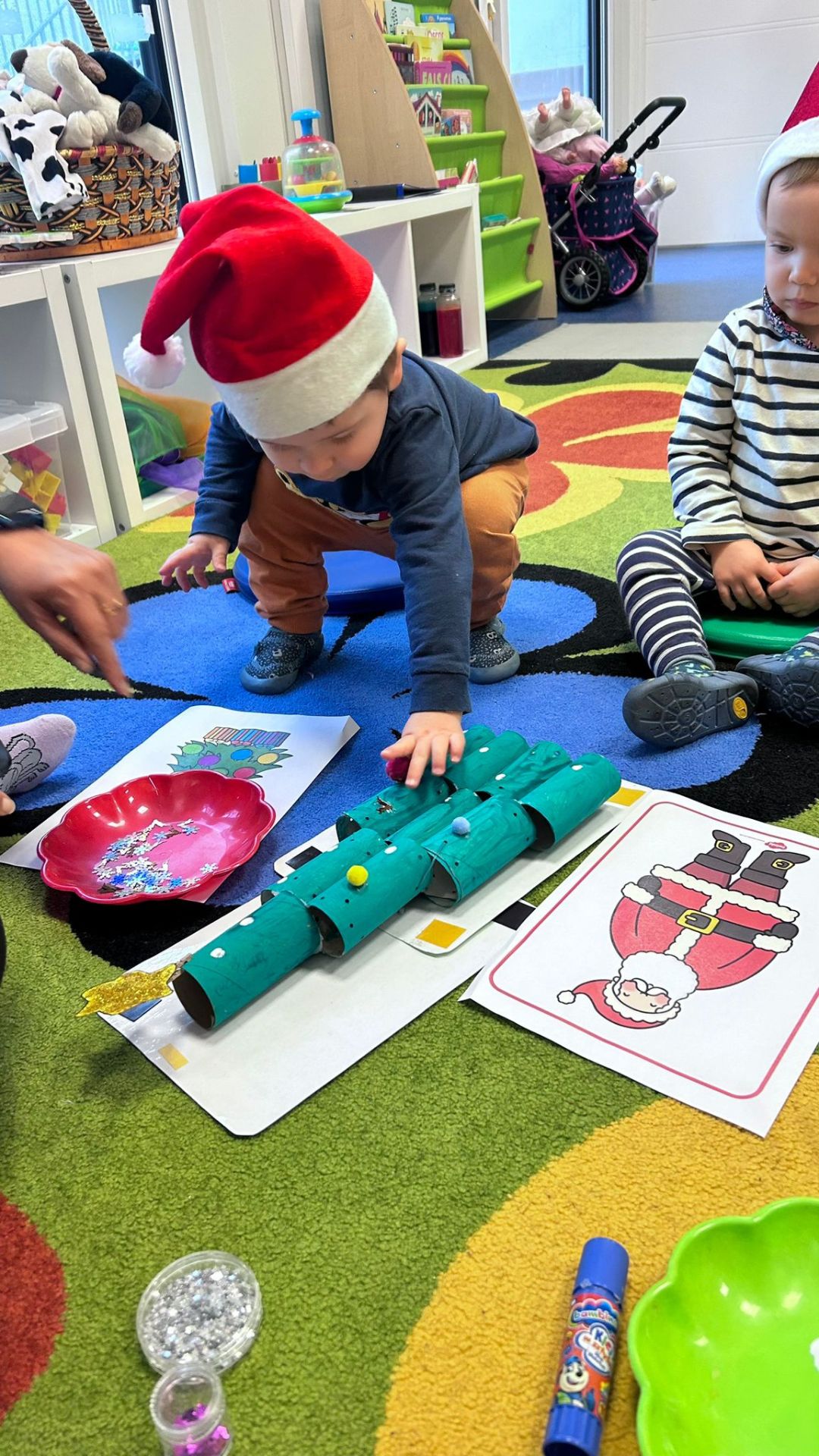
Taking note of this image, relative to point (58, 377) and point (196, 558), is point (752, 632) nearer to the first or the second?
point (196, 558)

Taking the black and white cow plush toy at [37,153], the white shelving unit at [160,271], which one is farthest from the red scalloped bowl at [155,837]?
the black and white cow plush toy at [37,153]

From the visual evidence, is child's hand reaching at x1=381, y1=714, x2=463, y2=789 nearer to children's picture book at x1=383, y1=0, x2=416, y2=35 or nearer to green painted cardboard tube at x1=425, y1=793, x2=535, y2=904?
green painted cardboard tube at x1=425, y1=793, x2=535, y2=904

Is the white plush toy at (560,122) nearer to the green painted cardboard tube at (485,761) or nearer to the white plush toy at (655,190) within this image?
the white plush toy at (655,190)

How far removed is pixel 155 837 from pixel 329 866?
20 cm

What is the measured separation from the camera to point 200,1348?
0.50 meters

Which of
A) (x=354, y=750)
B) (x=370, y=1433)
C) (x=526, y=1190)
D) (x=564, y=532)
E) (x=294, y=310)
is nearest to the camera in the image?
(x=370, y=1433)

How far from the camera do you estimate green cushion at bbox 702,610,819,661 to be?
1.05 m

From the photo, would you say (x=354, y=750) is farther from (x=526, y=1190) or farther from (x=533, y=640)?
(x=526, y=1190)

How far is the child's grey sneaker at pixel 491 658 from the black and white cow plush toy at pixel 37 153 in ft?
2.96

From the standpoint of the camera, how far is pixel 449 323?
2.48 metres

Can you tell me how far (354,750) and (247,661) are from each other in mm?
270

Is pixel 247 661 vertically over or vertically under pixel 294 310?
under

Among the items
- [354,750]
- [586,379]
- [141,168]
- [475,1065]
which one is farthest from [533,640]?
[586,379]

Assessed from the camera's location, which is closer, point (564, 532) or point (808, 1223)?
point (808, 1223)
